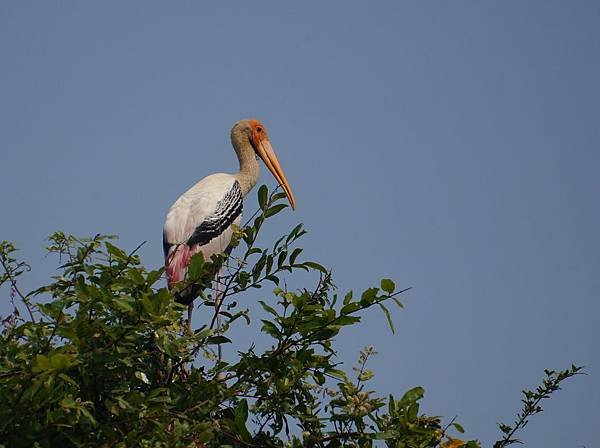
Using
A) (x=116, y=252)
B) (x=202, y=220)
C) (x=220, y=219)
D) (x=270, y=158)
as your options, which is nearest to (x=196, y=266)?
(x=116, y=252)

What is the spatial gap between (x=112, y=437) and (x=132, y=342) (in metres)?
0.35

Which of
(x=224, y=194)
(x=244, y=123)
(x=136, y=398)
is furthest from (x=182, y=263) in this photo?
(x=136, y=398)

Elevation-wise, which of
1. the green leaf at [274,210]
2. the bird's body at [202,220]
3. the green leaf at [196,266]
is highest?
the bird's body at [202,220]

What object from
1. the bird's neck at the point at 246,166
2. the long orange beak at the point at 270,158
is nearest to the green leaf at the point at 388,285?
the bird's neck at the point at 246,166

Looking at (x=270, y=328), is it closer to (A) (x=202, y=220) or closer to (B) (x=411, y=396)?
(B) (x=411, y=396)

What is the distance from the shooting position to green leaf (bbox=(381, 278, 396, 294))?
3.96 meters

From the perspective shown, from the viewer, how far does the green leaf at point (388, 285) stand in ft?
13.0

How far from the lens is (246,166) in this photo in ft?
33.8

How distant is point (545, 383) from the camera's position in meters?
4.36

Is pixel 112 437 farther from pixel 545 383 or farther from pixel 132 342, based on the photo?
pixel 545 383

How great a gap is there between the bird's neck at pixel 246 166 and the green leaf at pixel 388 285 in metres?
6.01

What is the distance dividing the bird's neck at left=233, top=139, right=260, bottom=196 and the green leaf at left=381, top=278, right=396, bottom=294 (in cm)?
601

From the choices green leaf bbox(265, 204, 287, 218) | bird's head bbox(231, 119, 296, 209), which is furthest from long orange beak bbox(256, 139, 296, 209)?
green leaf bbox(265, 204, 287, 218)

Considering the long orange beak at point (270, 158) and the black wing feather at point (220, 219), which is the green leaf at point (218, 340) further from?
the long orange beak at point (270, 158)
